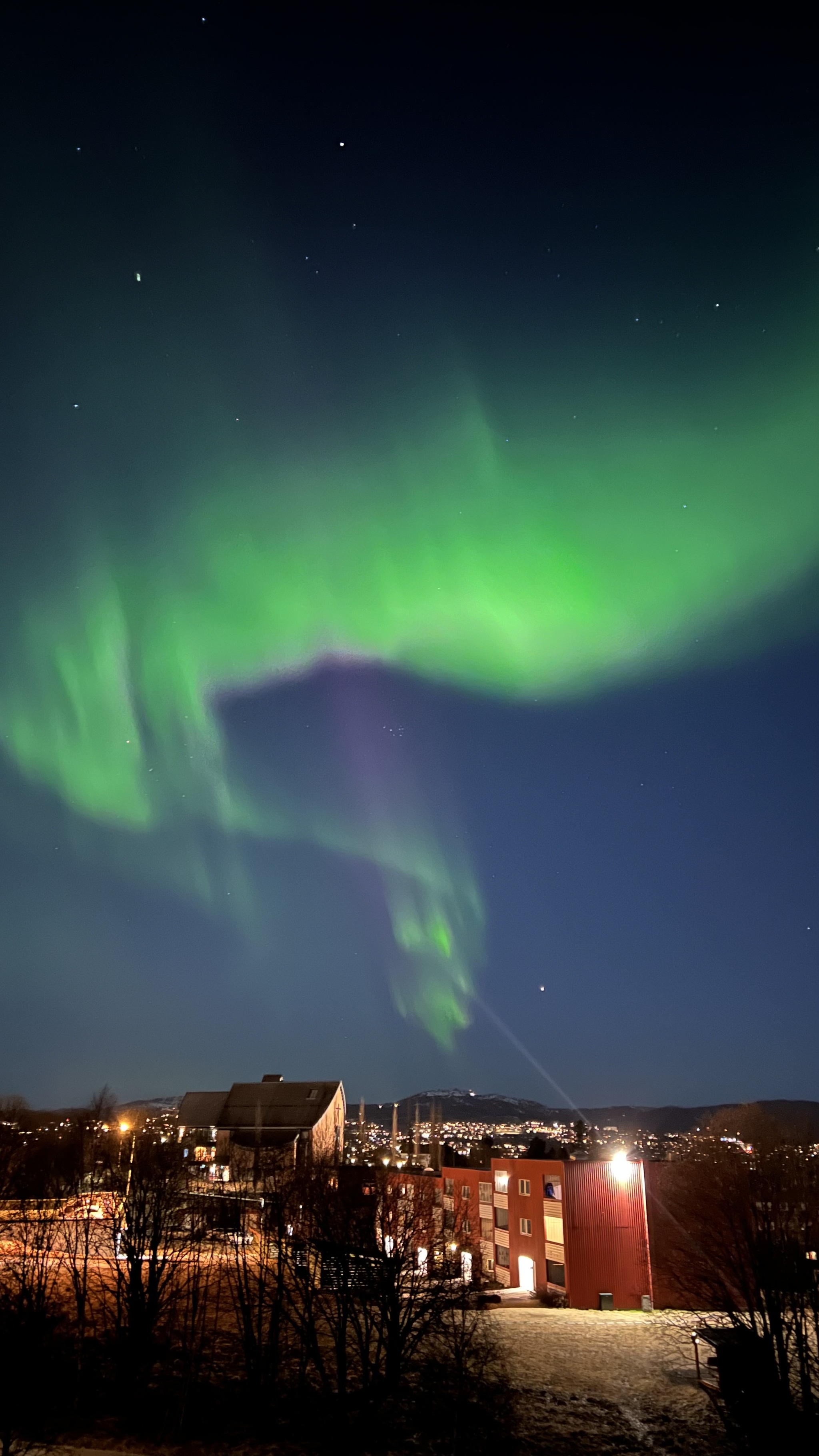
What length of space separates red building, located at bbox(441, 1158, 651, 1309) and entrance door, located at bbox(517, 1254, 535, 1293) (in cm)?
7

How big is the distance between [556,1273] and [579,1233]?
437 centimetres

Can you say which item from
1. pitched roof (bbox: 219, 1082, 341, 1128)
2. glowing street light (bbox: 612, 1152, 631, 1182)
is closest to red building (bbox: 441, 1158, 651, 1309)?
glowing street light (bbox: 612, 1152, 631, 1182)

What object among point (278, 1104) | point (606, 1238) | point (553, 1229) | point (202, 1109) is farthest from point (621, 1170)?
point (202, 1109)

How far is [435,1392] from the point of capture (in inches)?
1355

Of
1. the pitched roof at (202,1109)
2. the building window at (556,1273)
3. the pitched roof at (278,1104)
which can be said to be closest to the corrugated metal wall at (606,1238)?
the building window at (556,1273)

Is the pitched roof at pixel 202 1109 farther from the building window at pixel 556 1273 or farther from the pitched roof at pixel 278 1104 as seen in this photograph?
the building window at pixel 556 1273

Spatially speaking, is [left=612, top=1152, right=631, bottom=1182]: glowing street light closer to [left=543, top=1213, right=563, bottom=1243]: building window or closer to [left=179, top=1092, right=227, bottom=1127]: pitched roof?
[left=543, top=1213, right=563, bottom=1243]: building window

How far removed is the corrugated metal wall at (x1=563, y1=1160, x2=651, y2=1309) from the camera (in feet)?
188

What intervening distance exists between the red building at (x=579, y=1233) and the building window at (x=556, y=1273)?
0.07 m

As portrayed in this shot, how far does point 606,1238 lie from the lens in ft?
191

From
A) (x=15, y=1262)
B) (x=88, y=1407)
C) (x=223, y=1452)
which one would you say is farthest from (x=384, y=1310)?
(x=15, y=1262)

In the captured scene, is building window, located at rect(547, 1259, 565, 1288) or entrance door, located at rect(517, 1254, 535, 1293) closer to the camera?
building window, located at rect(547, 1259, 565, 1288)

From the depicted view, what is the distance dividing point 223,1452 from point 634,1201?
3739cm

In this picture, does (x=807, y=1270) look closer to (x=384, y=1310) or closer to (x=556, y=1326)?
(x=384, y=1310)
